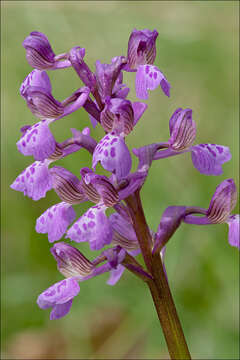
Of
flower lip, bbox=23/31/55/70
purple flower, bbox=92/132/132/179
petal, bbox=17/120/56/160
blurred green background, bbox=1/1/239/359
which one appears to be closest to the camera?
purple flower, bbox=92/132/132/179

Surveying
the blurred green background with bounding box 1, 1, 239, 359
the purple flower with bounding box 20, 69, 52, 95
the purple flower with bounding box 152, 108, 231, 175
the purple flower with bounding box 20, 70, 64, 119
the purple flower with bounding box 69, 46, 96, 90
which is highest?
the purple flower with bounding box 69, 46, 96, 90

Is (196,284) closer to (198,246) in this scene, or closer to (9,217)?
(198,246)

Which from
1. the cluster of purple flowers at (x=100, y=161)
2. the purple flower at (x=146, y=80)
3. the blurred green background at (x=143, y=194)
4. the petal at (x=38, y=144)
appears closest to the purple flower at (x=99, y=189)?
the cluster of purple flowers at (x=100, y=161)

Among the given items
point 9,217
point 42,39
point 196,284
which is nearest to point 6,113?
point 9,217

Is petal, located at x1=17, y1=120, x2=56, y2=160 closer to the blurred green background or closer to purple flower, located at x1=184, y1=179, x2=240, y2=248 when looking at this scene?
purple flower, located at x1=184, y1=179, x2=240, y2=248

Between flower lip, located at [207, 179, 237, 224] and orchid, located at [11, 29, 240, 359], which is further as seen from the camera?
flower lip, located at [207, 179, 237, 224]

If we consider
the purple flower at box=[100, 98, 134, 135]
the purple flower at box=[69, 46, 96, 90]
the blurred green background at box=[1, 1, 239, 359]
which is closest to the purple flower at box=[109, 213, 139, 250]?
the purple flower at box=[100, 98, 134, 135]
